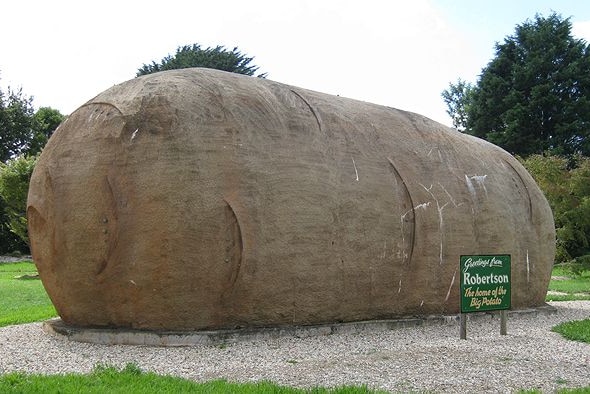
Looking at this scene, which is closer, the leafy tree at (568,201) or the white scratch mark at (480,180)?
the white scratch mark at (480,180)

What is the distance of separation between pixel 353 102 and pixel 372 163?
4.33 feet

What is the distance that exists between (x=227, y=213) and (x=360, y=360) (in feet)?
7.58

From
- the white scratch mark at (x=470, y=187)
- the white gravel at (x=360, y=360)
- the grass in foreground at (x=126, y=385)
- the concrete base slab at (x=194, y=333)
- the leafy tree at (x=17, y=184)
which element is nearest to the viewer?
the grass in foreground at (x=126, y=385)

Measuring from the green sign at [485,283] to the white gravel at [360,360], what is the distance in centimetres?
48

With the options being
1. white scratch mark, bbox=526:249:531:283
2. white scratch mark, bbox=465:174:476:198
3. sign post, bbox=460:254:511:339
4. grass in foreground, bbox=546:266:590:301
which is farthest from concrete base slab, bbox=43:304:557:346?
grass in foreground, bbox=546:266:590:301

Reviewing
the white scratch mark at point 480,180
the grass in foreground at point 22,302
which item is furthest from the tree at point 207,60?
the white scratch mark at point 480,180

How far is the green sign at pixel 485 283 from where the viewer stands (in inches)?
356

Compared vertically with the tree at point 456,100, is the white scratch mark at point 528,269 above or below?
below

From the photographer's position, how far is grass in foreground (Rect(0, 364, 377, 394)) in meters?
5.39

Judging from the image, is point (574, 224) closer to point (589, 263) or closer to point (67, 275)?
point (589, 263)

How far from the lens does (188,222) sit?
25.2ft

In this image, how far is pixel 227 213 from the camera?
7902mm

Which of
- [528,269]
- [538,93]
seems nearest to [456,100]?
[538,93]

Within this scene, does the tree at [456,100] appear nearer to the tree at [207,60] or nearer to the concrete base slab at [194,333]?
the tree at [207,60]
